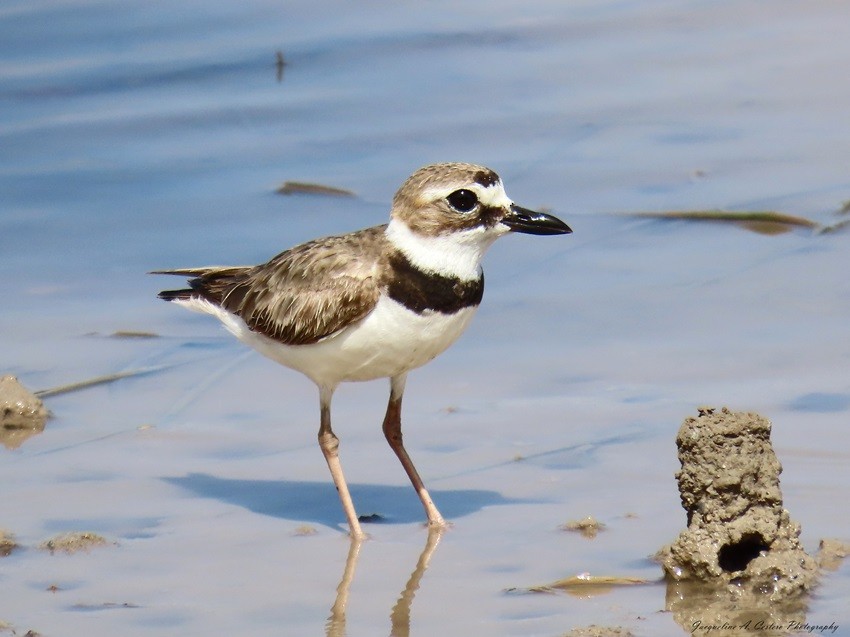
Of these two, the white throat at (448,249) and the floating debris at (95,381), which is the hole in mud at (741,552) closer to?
the white throat at (448,249)

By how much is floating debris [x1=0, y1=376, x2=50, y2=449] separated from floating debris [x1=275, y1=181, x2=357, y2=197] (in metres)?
3.62

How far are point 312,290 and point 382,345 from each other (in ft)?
1.42

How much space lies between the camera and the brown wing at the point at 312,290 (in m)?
6.19

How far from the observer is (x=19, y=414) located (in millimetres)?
7133

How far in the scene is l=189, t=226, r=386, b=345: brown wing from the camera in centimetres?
619

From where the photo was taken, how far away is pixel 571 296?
8547 millimetres

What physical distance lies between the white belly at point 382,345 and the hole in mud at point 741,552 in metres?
1.50

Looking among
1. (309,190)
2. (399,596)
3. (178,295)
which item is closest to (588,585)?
(399,596)

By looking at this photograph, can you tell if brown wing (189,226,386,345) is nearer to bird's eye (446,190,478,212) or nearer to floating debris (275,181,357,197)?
bird's eye (446,190,478,212)

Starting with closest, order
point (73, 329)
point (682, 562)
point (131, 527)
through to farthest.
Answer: point (682, 562) < point (131, 527) < point (73, 329)

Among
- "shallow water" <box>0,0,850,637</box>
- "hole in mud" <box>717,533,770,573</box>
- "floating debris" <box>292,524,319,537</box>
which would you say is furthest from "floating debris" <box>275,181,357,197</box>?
"hole in mud" <box>717,533,770,573</box>

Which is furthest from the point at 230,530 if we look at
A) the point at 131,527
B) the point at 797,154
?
the point at 797,154

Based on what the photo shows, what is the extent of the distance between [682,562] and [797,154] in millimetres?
5819

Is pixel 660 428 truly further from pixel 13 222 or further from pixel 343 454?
pixel 13 222
